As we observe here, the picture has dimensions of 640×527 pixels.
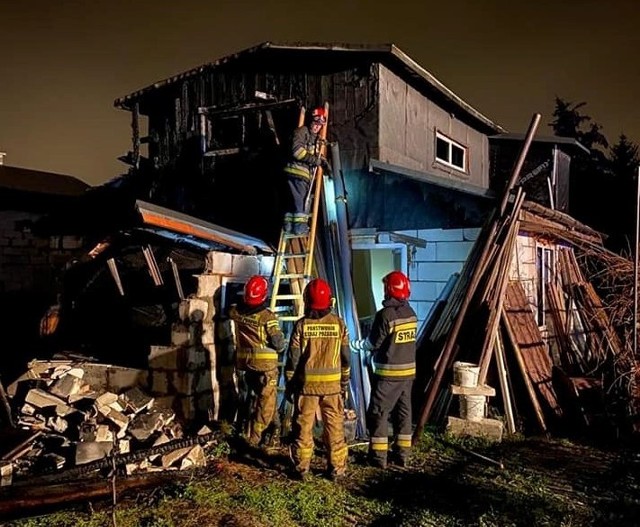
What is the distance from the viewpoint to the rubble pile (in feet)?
18.8

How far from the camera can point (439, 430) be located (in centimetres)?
720

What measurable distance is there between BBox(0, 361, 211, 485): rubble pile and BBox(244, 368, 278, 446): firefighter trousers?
25.3 inches

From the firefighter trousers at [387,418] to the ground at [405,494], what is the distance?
21 cm

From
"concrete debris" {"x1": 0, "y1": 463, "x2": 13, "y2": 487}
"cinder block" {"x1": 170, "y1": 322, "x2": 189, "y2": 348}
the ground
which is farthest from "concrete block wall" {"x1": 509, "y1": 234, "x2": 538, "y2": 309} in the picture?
"concrete debris" {"x1": 0, "y1": 463, "x2": 13, "y2": 487}

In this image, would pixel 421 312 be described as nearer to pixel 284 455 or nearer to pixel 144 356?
pixel 284 455

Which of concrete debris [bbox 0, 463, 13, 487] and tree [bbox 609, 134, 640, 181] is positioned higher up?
tree [bbox 609, 134, 640, 181]

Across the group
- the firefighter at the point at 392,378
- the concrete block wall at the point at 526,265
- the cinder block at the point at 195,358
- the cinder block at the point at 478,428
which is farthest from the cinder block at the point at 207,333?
the concrete block wall at the point at 526,265

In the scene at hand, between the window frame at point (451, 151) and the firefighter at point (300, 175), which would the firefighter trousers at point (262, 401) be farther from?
the window frame at point (451, 151)

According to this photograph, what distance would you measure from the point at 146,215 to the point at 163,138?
5628mm

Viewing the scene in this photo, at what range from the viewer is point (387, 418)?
5891 mm

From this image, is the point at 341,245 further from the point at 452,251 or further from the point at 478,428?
the point at 478,428

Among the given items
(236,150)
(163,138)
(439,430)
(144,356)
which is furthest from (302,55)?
(439,430)

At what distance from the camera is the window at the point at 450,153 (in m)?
12.5

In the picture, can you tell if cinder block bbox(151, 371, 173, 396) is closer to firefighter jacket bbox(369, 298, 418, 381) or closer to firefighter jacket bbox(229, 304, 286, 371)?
firefighter jacket bbox(229, 304, 286, 371)
